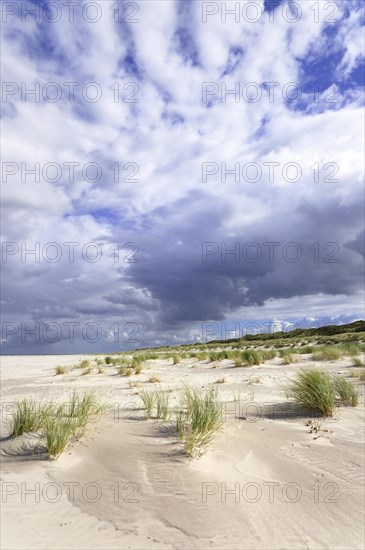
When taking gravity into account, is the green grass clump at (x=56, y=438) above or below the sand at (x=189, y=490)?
above

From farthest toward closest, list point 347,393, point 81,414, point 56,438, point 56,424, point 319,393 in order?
point 347,393 < point 319,393 < point 81,414 < point 56,424 < point 56,438

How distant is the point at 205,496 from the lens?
4.47 m

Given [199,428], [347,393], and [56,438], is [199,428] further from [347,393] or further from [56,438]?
[347,393]

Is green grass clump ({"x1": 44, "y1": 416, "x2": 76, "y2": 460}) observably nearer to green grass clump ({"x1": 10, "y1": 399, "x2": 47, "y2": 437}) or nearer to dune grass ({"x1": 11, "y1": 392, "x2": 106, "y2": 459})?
dune grass ({"x1": 11, "y1": 392, "x2": 106, "y2": 459})

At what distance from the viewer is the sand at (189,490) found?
3857mm

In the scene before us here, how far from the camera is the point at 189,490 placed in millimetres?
4551

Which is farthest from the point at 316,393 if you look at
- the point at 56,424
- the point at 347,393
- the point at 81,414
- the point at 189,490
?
the point at 56,424

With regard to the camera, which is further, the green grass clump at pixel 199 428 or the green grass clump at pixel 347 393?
the green grass clump at pixel 347 393

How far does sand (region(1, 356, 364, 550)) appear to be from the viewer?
3857 millimetres

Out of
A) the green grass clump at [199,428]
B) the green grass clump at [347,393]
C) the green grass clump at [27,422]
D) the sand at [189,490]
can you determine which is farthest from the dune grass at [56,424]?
the green grass clump at [347,393]

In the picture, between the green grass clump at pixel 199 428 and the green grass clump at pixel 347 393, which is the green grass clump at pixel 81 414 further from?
the green grass clump at pixel 347 393

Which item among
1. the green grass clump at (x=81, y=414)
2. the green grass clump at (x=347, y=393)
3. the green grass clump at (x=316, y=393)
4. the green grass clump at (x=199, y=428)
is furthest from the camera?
the green grass clump at (x=347, y=393)

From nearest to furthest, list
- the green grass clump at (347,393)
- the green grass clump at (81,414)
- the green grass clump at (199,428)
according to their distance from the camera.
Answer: the green grass clump at (199,428), the green grass clump at (81,414), the green grass clump at (347,393)

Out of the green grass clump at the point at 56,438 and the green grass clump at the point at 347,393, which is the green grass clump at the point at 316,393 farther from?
the green grass clump at the point at 56,438
